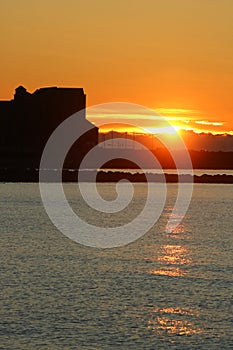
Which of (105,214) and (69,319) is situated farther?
(105,214)

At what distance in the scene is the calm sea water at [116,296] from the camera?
30562mm

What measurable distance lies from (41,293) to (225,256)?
2078 cm

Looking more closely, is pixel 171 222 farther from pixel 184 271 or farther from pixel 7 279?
pixel 7 279

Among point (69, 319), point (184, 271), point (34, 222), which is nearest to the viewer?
point (69, 319)

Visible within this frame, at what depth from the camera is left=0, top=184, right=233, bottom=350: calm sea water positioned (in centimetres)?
3056

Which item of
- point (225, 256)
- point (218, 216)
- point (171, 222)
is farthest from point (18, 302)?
point (218, 216)

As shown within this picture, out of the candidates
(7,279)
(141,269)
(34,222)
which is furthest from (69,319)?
(34,222)

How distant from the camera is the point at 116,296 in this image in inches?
1526

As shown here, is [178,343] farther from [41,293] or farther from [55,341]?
[41,293]

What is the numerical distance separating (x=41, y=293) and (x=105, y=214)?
262 feet

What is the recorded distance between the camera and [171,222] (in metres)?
101

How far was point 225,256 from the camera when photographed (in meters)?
56.9

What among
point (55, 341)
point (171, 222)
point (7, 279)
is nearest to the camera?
point (55, 341)

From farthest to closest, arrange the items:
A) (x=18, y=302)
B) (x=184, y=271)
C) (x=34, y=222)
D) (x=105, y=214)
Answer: (x=105, y=214)
(x=34, y=222)
(x=184, y=271)
(x=18, y=302)
